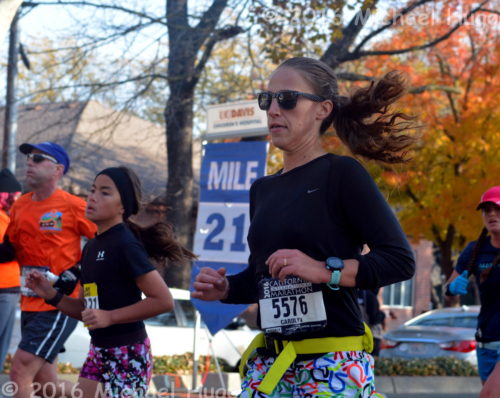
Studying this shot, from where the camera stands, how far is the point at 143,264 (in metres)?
4.68

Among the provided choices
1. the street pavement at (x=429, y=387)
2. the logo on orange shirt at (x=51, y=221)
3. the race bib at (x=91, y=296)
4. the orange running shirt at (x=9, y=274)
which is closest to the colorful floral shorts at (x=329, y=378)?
the race bib at (x=91, y=296)

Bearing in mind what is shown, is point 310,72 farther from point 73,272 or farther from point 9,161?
point 9,161

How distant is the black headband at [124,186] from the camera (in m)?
4.95

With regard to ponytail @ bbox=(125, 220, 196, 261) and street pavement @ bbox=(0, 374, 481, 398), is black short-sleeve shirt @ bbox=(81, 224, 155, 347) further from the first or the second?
street pavement @ bbox=(0, 374, 481, 398)

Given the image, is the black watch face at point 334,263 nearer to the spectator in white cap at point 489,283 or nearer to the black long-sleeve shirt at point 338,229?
the black long-sleeve shirt at point 338,229

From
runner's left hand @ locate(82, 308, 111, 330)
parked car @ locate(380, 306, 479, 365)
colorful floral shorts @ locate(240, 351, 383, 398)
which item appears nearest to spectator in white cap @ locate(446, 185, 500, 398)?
runner's left hand @ locate(82, 308, 111, 330)

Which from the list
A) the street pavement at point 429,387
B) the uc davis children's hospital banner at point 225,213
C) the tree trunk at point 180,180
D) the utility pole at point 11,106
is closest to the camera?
the uc davis children's hospital banner at point 225,213

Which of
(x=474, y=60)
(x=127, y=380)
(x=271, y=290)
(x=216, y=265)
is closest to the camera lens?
(x=271, y=290)

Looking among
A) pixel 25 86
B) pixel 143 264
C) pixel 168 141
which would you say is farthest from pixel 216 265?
pixel 25 86

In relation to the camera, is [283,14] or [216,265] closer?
[216,265]

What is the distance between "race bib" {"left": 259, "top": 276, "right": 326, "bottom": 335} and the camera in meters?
2.92

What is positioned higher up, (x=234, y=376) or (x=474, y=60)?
(x=474, y=60)

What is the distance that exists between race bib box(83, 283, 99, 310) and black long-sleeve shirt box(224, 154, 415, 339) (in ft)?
5.88

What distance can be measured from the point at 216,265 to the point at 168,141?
296 inches
